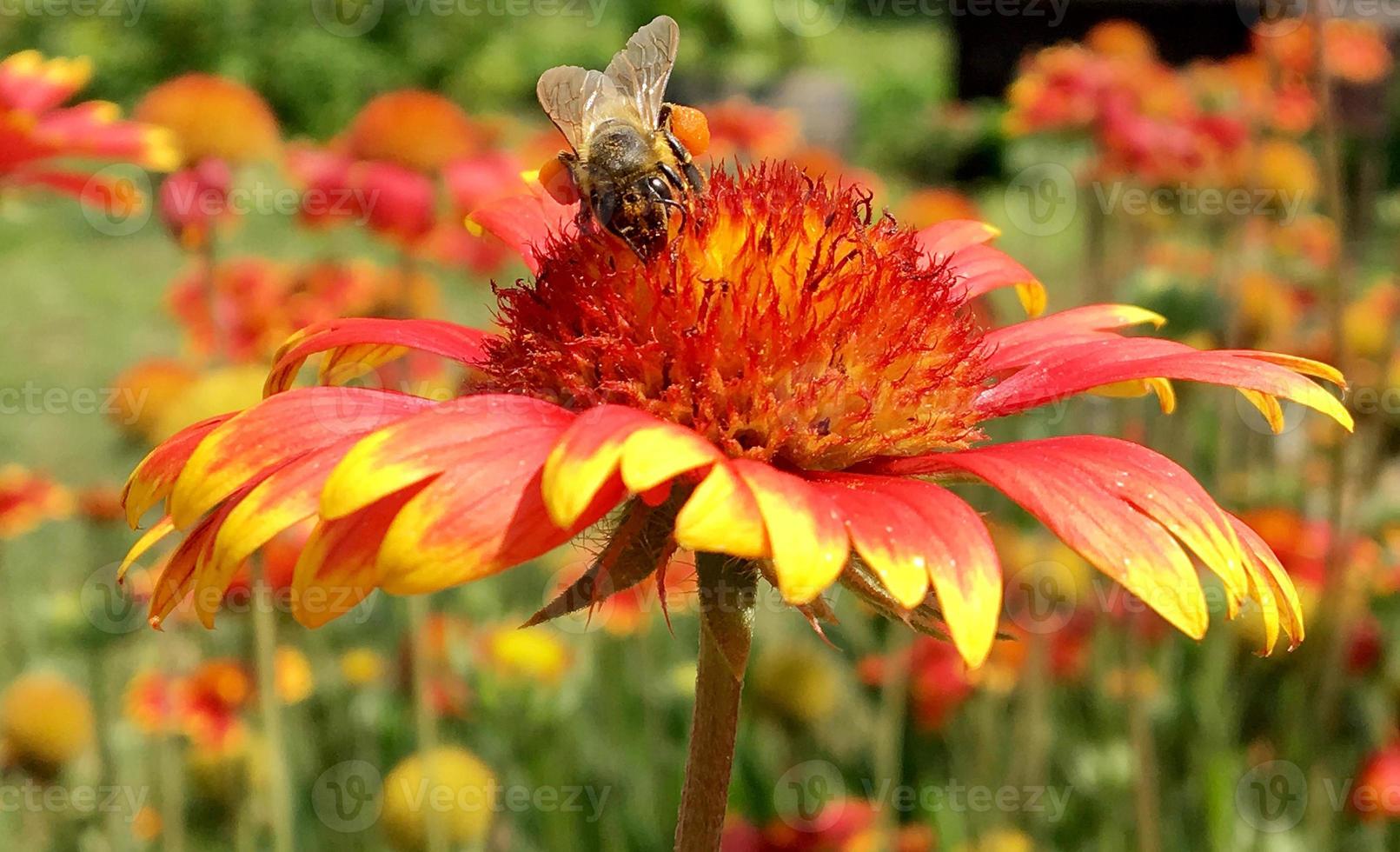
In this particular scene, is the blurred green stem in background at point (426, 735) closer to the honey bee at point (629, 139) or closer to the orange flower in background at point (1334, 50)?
the honey bee at point (629, 139)

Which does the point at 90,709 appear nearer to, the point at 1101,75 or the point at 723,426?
the point at 723,426

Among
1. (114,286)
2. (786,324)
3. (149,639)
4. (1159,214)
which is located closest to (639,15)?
(114,286)

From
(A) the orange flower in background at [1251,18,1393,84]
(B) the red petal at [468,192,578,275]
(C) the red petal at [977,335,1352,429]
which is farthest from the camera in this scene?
(A) the orange flower in background at [1251,18,1393,84]
